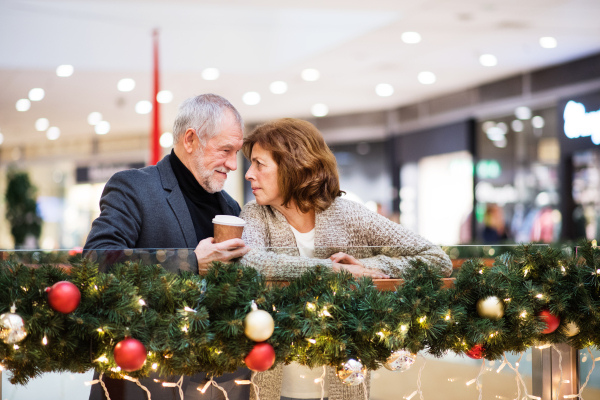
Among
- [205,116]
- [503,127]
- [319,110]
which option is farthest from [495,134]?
[205,116]

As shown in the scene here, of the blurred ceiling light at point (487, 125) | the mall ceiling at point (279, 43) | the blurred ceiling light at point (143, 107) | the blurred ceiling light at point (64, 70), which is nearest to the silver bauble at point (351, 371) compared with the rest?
the mall ceiling at point (279, 43)

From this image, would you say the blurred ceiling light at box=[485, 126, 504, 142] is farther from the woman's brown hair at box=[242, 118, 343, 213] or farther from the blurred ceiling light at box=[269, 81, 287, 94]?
the woman's brown hair at box=[242, 118, 343, 213]

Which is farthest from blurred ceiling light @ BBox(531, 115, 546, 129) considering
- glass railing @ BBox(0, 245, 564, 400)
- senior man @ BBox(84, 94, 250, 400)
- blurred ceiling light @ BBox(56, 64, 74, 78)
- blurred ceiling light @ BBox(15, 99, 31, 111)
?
blurred ceiling light @ BBox(15, 99, 31, 111)

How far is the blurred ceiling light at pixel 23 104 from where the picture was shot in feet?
32.9

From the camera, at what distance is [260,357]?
120 cm

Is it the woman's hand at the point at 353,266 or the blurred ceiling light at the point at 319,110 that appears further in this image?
the blurred ceiling light at the point at 319,110

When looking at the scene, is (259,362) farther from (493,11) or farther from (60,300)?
(493,11)

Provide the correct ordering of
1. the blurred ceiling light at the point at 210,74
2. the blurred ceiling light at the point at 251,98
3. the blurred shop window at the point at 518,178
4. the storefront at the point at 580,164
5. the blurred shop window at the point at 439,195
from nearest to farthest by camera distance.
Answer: the storefront at the point at 580,164 < the blurred ceiling light at the point at 210,74 < the blurred shop window at the point at 518,178 < the blurred ceiling light at the point at 251,98 < the blurred shop window at the point at 439,195

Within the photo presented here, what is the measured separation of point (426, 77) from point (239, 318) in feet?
27.7

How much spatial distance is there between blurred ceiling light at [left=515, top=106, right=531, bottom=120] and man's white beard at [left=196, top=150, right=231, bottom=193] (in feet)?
26.4

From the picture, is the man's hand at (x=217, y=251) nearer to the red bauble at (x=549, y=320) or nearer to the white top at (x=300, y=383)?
the white top at (x=300, y=383)

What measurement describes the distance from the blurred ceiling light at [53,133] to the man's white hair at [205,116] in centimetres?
1205

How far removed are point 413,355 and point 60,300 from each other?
32.7 inches

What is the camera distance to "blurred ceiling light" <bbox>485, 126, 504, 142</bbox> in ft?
31.9
